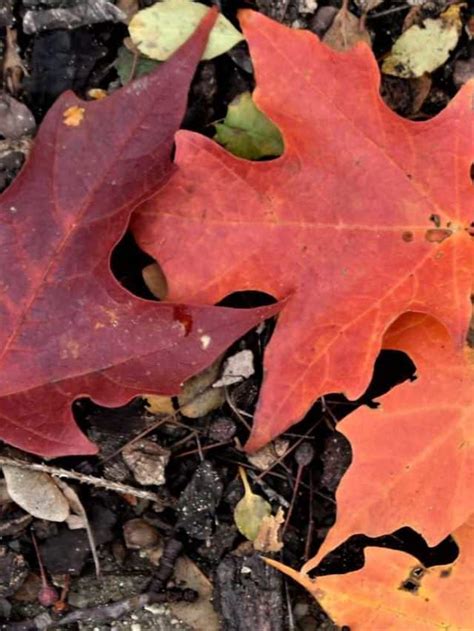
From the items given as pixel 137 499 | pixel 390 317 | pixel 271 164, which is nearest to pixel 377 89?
pixel 271 164

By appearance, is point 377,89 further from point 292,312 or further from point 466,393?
point 466,393

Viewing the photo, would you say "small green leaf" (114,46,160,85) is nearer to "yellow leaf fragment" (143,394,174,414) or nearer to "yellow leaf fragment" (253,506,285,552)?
"yellow leaf fragment" (143,394,174,414)

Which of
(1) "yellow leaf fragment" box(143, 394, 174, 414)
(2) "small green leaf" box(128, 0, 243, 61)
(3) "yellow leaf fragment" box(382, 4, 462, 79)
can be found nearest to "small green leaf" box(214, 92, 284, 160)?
(2) "small green leaf" box(128, 0, 243, 61)

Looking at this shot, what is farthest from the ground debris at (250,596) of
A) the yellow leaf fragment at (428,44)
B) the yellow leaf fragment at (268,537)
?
the yellow leaf fragment at (428,44)

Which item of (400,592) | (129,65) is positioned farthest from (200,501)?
(129,65)

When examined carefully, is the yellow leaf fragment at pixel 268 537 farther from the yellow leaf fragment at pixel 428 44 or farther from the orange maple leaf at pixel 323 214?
the yellow leaf fragment at pixel 428 44

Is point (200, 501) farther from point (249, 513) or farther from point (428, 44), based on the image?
point (428, 44)

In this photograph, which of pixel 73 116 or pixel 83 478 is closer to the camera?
pixel 73 116
